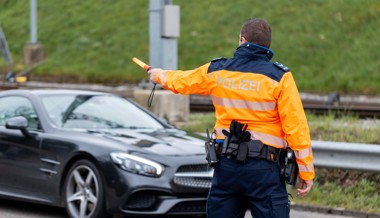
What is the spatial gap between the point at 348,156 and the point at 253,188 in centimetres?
456

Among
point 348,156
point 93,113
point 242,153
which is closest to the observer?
point 242,153

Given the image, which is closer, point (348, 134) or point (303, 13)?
point (348, 134)

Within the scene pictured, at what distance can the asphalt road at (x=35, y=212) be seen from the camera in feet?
29.2

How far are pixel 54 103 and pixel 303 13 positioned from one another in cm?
2185

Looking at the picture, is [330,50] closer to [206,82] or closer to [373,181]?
[373,181]

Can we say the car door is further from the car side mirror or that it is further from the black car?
the car side mirror

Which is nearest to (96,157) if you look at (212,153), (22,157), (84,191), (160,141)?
(84,191)

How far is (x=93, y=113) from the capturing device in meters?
9.25

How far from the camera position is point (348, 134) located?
11133 millimetres

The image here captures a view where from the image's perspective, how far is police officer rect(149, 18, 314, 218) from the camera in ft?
16.7

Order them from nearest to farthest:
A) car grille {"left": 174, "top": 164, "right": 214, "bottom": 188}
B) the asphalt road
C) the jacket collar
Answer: the jacket collar, car grille {"left": 174, "top": 164, "right": 214, "bottom": 188}, the asphalt road

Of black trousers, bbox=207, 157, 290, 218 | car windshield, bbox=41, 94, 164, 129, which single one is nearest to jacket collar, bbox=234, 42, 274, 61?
black trousers, bbox=207, 157, 290, 218

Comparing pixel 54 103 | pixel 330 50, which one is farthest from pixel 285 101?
pixel 330 50

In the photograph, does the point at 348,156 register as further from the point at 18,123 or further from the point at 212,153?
the point at 212,153
